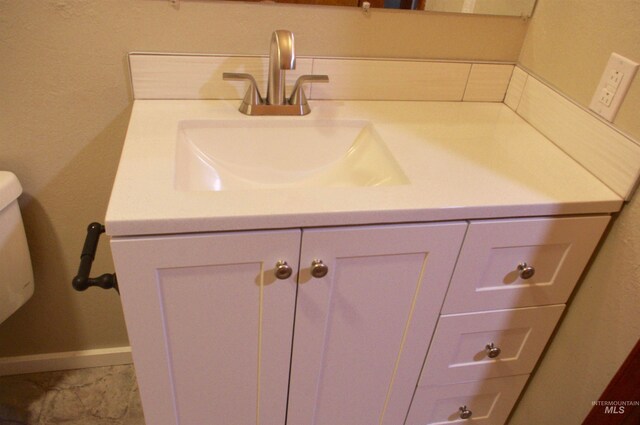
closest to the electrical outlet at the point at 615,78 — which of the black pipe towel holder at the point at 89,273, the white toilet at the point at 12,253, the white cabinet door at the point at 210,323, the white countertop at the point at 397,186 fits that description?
the white countertop at the point at 397,186

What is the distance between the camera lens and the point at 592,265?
39.1 inches

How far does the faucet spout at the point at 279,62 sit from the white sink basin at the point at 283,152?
55 millimetres

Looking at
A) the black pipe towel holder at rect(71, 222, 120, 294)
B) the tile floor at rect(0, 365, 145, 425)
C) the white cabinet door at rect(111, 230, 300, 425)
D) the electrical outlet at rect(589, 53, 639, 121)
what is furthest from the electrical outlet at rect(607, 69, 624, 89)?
the tile floor at rect(0, 365, 145, 425)

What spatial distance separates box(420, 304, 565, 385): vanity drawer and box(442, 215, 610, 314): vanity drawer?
0.03 meters

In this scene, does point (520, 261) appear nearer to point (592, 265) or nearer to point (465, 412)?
point (592, 265)

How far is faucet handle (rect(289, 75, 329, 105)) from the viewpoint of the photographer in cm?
106

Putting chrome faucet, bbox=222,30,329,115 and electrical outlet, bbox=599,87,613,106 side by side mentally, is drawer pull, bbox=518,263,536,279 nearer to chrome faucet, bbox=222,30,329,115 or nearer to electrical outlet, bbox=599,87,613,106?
electrical outlet, bbox=599,87,613,106

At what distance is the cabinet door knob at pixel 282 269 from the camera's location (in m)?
0.83

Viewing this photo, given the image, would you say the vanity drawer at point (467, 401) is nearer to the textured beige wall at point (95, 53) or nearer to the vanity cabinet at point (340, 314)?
the vanity cabinet at point (340, 314)

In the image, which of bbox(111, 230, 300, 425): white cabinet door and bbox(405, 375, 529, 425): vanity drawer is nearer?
bbox(111, 230, 300, 425): white cabinet door

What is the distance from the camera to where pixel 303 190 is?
2.74 feet

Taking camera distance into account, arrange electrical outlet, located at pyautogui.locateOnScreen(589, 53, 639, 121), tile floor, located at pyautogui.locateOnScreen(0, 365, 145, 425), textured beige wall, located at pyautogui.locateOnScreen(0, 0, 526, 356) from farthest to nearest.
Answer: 1. tile floor, located at pyautogui.locateOnScreen(0, 365, 145, 425)
2. textured beige wall, located at pyautogui.locateOnScreen(0, 0, 526, 356)
3. electrical outlet, located at pyautogui.locateOnScreen(589, 53, 639, 121)

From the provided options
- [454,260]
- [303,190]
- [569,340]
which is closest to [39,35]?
[303,190]

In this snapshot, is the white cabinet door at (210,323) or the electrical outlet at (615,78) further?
the electrical outlet at (615,78)
